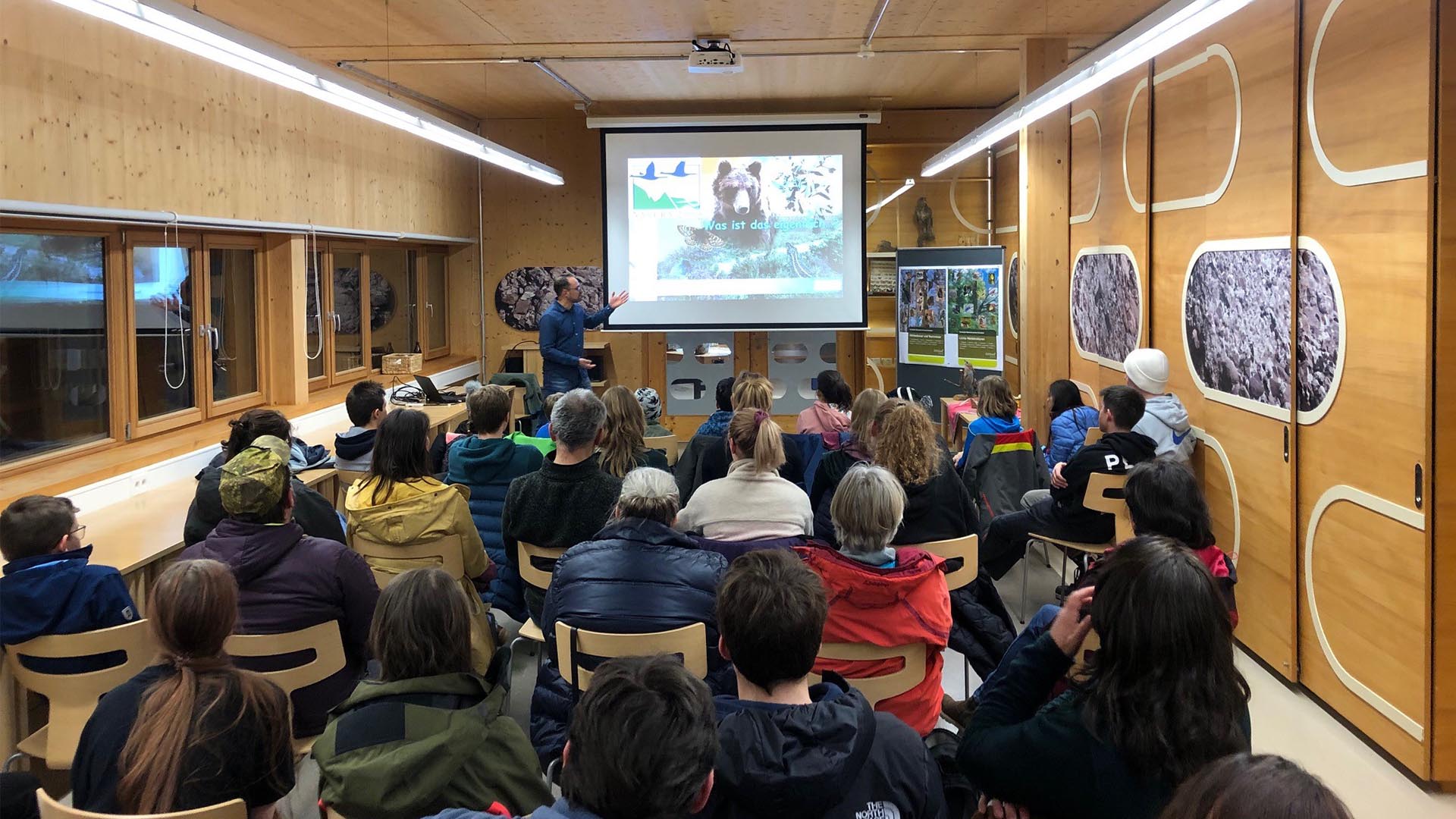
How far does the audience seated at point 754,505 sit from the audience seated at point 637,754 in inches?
81.8

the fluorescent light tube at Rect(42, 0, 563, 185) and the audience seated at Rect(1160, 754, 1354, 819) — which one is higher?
the fluorescent light tube at Rect(42, 0, 563, 185)

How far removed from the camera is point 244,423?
4.30 m

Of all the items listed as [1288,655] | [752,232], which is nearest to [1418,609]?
[1288,655]

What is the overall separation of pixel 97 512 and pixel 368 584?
235cm

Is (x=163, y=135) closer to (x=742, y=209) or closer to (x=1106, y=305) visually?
(x=742, y=209)

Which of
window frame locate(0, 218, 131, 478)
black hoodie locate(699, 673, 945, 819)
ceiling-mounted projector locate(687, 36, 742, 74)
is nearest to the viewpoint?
black hoodie locate(699, 673, 945, 819)

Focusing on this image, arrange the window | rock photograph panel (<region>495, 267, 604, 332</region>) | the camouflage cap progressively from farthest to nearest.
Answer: rock photograph panel (<region>495, 267, 604, 332</region>)
the window
the camouflage cap

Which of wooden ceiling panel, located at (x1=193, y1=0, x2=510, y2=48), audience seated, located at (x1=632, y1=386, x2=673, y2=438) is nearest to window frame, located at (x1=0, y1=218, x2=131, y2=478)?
wooden ceiling panel, located at (x1=193, y1=0, x2=510, y2=48)

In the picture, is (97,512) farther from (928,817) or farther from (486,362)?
(486,362)

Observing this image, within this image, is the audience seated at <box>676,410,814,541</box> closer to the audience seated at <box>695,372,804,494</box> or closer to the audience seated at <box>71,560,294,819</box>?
the audience seated at <box>695,372,804,494</box>

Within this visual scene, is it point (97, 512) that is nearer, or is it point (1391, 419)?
point (1391, 419)

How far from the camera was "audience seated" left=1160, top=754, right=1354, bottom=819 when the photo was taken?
1111 mm

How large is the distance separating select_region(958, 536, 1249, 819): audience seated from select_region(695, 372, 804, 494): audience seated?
2470 millimetres

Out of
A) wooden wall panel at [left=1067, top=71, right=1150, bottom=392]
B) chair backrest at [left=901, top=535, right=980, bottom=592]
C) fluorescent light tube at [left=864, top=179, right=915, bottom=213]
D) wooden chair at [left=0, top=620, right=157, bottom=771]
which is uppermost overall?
fluorescent light tube at [left=864, top=179, right=915, bottom=213]
